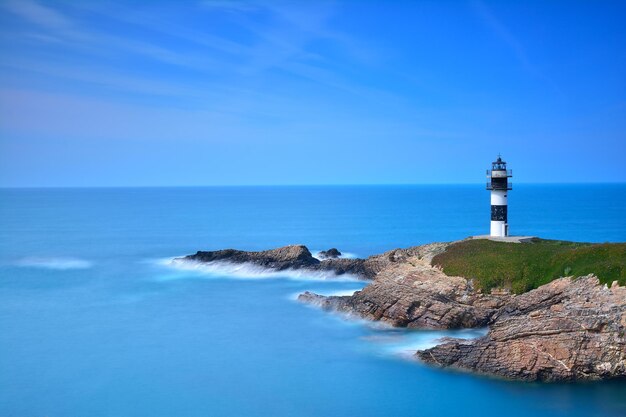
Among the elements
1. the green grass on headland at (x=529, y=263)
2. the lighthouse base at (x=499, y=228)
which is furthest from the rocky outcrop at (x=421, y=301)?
the lighthouse base at (x=499, y=228)

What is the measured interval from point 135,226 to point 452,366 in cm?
8036

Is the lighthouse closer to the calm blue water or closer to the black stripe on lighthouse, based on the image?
the black stripe on lighthouse

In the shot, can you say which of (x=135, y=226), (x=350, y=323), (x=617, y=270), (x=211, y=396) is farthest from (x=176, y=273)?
(x=135, y=226)

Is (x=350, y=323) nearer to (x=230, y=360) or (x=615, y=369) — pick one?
(x=230, y=360)

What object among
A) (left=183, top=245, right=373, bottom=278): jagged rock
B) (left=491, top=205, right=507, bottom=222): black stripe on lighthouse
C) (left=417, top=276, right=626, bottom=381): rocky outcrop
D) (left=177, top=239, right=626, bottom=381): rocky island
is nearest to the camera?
(left=417, top=276, right=626, bottom=381): rocky outcrop

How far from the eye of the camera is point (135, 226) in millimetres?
96562

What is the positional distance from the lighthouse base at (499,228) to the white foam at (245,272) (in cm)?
1059

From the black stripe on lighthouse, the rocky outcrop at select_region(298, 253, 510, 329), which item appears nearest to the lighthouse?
the black stripe on lighthouse

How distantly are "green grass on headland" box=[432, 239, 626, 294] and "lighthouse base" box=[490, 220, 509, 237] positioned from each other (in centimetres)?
505

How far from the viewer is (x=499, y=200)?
1656 inches

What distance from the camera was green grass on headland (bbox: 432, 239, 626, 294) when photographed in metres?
28.1

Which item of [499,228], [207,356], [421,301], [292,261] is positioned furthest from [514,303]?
[292,261]

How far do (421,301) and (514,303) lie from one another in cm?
464

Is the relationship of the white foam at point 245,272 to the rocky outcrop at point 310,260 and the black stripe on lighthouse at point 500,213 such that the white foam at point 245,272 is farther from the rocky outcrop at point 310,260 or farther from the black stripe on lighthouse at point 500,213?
the black stripe on lighthouse at point 500,213
